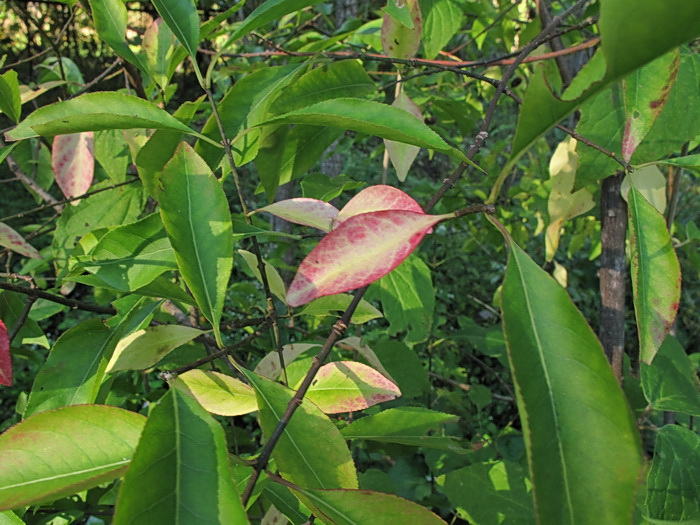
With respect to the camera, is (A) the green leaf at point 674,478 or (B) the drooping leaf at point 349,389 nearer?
(B) the drooping leaf at point 349,389

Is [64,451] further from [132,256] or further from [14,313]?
[14,313]

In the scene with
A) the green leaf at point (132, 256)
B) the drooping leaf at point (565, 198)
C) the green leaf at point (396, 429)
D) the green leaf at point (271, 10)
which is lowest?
the green leaf at point (396, 429)

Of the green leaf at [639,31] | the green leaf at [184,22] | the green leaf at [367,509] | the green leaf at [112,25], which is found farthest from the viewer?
the green leaf at [112,25]

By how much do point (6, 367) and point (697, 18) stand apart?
0.58 metres

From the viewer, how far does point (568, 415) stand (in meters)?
0.34

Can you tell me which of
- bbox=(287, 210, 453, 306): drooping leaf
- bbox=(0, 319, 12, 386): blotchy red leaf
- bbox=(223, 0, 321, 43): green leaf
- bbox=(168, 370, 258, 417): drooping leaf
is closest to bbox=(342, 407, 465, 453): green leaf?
bbox=(168, 370, 258, 417): drooping leaf

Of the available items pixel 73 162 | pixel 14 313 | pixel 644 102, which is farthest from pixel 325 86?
pixel 14 313

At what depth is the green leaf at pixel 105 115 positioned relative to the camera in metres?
0.51

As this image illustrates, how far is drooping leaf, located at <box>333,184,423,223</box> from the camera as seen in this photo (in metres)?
0.49

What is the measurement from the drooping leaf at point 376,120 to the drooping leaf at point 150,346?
0.23 m

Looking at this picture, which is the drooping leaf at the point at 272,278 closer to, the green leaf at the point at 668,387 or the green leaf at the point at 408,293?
the green leaf at the point at 408,293

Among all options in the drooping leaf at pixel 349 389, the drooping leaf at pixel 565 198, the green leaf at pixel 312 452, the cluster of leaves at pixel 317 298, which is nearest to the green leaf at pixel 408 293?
the cluster of leaves at pixel 317 298

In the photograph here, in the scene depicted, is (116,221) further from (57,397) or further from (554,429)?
(554,429)

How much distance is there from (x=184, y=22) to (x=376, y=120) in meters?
0.29
